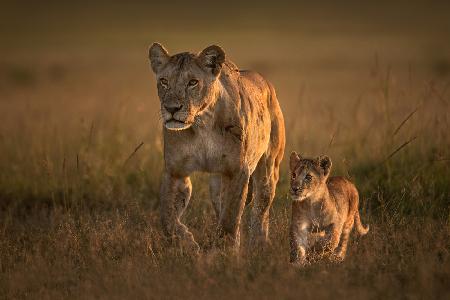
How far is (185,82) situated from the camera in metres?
7.70

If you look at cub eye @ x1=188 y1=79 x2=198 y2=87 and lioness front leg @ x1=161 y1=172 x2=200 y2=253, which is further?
lioness front leg @ x1=161 y1=172 x2=200 y2=253

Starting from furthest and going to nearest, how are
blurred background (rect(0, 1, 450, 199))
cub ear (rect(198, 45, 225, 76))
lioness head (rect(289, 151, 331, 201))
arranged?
blurred background (rect(0, 1, 450, 199)) < cub ear (rect(198, 45, 225, 76)) < lioness head (rect(289, 151, 331, 201))

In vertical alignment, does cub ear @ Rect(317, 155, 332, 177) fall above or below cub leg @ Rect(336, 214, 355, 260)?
above

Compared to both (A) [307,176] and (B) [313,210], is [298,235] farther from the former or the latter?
(A) [307,176]

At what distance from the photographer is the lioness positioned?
7.69 meters

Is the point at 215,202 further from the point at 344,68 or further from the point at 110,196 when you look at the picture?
the point at 344,68

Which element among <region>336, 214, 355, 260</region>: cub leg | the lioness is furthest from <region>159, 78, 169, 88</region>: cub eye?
<region>336, 214, 355, 260</region>: cub leg

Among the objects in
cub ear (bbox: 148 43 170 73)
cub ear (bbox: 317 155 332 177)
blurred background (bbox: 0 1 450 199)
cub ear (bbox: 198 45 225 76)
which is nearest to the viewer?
cub ear (bbox: 317 155 332 177)

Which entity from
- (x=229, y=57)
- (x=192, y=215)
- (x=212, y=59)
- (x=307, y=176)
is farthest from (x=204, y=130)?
(x=229, y=57)

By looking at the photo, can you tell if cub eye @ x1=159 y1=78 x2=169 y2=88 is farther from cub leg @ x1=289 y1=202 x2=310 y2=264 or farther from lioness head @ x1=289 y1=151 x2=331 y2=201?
cub leg @ x1=289 y1=202 x2=310 y2=264

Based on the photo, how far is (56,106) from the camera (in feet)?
71.3

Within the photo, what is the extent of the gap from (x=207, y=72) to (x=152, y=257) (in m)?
1.65

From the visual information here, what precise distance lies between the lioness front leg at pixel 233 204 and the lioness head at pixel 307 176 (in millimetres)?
562

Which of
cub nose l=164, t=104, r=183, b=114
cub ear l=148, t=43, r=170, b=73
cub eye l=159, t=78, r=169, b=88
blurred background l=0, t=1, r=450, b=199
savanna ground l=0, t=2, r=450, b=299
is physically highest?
cub ear l=148, t=43, r=170, b=73
